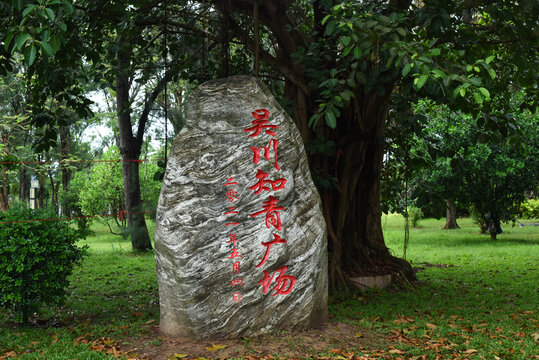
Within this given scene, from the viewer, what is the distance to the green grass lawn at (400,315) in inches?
177

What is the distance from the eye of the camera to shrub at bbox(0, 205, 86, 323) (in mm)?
5117

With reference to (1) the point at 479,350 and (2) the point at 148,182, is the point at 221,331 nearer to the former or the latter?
(1) the point at 479,350

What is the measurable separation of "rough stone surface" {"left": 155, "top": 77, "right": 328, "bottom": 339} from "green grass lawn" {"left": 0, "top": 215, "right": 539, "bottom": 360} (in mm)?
545

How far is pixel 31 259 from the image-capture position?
17.1 ft

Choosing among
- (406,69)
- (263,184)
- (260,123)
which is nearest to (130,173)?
(260,123)

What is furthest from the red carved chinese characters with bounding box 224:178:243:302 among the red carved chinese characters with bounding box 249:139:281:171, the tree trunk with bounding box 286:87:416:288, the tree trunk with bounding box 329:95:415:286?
the tree trunk with bounding box 329:95:415:286

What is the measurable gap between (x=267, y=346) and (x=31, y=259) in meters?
2.64

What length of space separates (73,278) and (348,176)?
5.23 metres

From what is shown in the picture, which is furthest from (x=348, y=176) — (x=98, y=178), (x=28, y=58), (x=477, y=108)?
(x=98, y=178)

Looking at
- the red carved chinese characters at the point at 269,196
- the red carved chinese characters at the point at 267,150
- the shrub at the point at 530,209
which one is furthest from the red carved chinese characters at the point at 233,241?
the shrub at the point at 530,209

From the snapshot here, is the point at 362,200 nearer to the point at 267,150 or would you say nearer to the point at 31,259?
the point at 267,150

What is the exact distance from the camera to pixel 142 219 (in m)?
13.0

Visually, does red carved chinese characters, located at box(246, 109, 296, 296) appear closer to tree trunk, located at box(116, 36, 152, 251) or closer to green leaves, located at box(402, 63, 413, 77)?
green leaves, located at box(402, 63, 413, 77)

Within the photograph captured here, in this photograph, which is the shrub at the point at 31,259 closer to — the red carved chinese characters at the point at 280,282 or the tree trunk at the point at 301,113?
the red carved chinese characters at the point at 280,282
